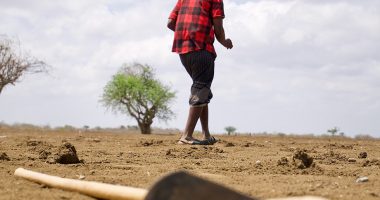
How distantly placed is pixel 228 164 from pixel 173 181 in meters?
3.34

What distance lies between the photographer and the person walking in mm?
7637

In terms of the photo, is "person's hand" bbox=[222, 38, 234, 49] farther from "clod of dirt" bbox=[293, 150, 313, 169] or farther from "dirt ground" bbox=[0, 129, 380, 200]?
"clod of dirt" bbox=[293, 150, 313, 169]

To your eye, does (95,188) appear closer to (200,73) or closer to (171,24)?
(200,73)

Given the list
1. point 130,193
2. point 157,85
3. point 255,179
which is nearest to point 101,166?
point 255,179

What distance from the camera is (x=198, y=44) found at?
7609mm

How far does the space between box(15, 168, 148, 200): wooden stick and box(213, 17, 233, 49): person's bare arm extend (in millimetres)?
4120

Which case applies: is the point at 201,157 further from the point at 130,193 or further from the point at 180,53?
the point at 130,193

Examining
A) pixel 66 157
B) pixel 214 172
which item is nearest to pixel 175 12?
pixel 66 157

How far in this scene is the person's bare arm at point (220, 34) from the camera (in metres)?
7.72

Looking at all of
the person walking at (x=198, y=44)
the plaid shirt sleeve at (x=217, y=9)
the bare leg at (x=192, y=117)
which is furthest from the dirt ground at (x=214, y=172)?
the plaid shirt sleeve at (x=217, y=9)

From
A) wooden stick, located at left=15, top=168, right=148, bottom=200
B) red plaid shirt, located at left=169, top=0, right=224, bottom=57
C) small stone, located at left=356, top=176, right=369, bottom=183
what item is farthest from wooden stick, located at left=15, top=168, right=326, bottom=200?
red plaid shirt, located at left=169, top=0, right=224, bottom=57

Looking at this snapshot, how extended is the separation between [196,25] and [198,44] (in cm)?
26

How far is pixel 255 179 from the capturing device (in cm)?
425

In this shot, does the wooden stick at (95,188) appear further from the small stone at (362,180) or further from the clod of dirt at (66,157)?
the small stone at (362,180)
